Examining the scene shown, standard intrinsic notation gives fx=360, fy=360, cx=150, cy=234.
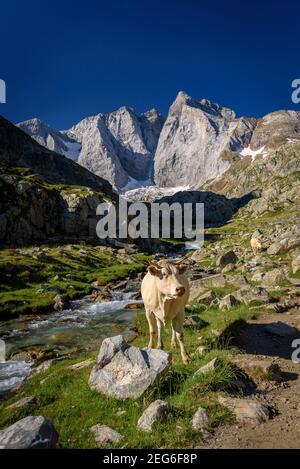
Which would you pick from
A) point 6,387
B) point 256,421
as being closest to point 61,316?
point 6,387

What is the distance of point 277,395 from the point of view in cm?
1145

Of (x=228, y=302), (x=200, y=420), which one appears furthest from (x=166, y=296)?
(x=228, y=302)

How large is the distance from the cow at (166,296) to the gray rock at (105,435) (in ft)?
16.2

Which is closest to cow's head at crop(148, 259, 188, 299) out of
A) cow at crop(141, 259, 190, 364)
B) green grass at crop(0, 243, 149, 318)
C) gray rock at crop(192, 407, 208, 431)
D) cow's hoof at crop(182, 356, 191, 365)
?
cow at crop(141, 259, 190, 364)

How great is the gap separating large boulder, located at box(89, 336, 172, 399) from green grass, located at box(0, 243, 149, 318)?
29290mm

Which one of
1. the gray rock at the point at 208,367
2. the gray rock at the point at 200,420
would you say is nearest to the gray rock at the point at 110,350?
the gray rock at the point at 208,367

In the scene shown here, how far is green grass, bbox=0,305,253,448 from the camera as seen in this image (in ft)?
29.5

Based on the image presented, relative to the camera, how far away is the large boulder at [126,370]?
11.2 m

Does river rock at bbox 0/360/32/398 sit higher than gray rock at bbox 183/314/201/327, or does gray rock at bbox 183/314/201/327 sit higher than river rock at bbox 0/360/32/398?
gray rock at bbox 183/314/201/327

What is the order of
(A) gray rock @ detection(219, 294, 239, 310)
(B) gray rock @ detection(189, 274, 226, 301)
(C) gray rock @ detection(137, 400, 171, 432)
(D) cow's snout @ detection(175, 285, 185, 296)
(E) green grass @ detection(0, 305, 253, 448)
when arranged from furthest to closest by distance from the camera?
(B) gray rock @ detection(189, 274, 226, 301) → (A) gray rock @ detection(219, 294, 239, 310) → (D) cow's snout @ detection(175, 285, 185, 296) → (C) gray rock @ detection(137, 400, 171, 432) → (E) green grass @ detection(0, 305, 253, 448)

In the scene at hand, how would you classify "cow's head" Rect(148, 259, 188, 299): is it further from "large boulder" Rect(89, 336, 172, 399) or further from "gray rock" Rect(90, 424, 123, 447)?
"gray rock" Rect(90, 424, 123, 447)

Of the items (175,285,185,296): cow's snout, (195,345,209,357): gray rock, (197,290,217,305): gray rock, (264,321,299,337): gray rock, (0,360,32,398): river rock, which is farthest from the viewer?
(197,290,217,305): gray rock

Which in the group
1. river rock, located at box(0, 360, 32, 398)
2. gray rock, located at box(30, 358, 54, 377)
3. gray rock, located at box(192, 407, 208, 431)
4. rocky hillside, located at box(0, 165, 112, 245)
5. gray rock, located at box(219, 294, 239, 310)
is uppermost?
rocky hillside, located at box(0, 165, 112, 245)

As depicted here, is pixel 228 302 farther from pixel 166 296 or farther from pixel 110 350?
pixel 110 350
